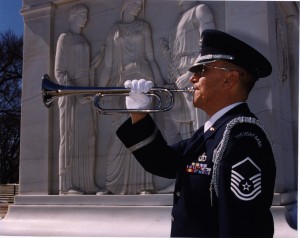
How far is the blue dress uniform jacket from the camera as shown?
8.71 ft

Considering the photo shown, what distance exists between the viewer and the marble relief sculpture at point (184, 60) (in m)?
5.57

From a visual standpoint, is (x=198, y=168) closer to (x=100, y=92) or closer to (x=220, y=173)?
(x=220, y=173)

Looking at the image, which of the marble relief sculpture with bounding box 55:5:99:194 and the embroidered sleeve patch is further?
the marble relief sculpture with bounding box 55:5:99:194

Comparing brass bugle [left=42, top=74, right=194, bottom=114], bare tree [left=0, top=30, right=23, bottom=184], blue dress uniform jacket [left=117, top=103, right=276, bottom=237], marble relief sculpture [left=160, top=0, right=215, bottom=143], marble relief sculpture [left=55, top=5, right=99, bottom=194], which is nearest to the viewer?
blue dress uniform jacket [left=117, top=103, right=276, bottom=237]

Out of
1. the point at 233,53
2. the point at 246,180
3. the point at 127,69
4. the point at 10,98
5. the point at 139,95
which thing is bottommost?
the point at 246,180

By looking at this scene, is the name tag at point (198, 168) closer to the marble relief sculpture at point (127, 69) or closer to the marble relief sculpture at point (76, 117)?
the marble relief sculpture at point (127, 69)

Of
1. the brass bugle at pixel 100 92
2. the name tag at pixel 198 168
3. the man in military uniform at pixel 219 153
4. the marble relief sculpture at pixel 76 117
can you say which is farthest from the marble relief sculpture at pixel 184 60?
the name tag at pixel 198 168

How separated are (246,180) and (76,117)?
3.97m

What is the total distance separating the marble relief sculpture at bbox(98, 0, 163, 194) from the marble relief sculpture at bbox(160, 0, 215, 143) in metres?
0.30

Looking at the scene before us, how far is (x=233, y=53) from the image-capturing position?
304cm

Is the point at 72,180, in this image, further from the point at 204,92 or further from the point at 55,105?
the point at 204,92

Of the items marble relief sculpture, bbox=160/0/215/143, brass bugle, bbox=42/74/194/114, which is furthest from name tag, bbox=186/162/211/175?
marble relief sculpture, bbox=160/0/215/143

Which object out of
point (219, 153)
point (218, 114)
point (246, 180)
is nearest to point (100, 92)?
point (218, 114)

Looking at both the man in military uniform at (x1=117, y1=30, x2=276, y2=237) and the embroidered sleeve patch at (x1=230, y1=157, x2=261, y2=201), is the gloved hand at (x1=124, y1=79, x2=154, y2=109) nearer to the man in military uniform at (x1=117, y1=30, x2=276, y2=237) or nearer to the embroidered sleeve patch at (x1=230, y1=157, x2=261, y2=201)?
the man in military uniform at (x1=117, y1=30, x2=276, y2=237)
